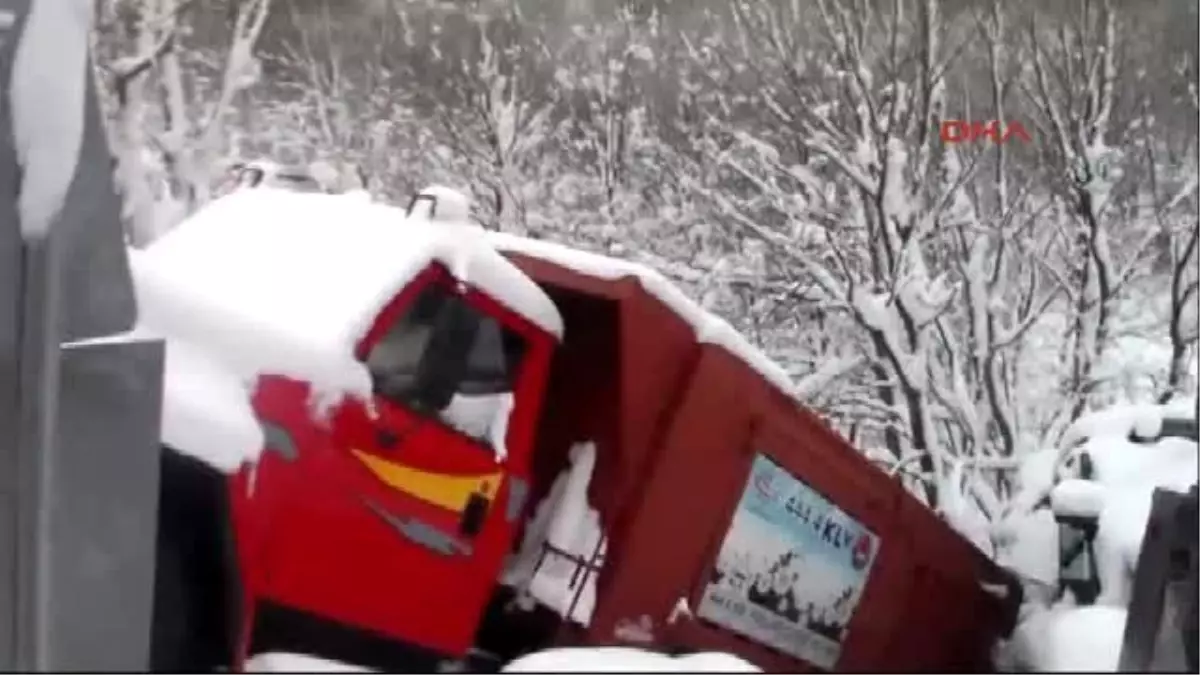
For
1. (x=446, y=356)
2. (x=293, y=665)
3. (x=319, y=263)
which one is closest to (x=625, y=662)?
(x=293, y=665)

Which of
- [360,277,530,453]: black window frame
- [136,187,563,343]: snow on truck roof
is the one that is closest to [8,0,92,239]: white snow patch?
[136,187,563,343]: snow on truck roof

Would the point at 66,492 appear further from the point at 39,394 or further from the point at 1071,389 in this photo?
the point at 1071,389

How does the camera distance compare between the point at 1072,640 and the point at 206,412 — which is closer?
the point at 1072,640

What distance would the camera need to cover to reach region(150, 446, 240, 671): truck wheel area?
58.0 inches

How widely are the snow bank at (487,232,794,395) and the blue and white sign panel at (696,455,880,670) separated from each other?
261 mm

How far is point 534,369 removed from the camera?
2.31 m

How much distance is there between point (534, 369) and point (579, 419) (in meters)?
0.12

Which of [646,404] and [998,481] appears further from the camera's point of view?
[998,481]

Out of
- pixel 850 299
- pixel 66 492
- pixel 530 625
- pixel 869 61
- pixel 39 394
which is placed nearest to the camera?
pixel 66 492

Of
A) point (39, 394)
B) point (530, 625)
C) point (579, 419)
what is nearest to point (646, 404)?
point (579, 419)

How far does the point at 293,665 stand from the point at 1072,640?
71cm

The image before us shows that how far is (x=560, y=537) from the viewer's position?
2328 millimetres

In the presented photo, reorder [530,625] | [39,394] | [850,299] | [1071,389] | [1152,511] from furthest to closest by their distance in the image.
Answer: [850,299]
[1071,389]
[530,625]
[1152,511]
[39,394]

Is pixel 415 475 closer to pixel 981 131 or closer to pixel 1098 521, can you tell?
pixel 1098 521
